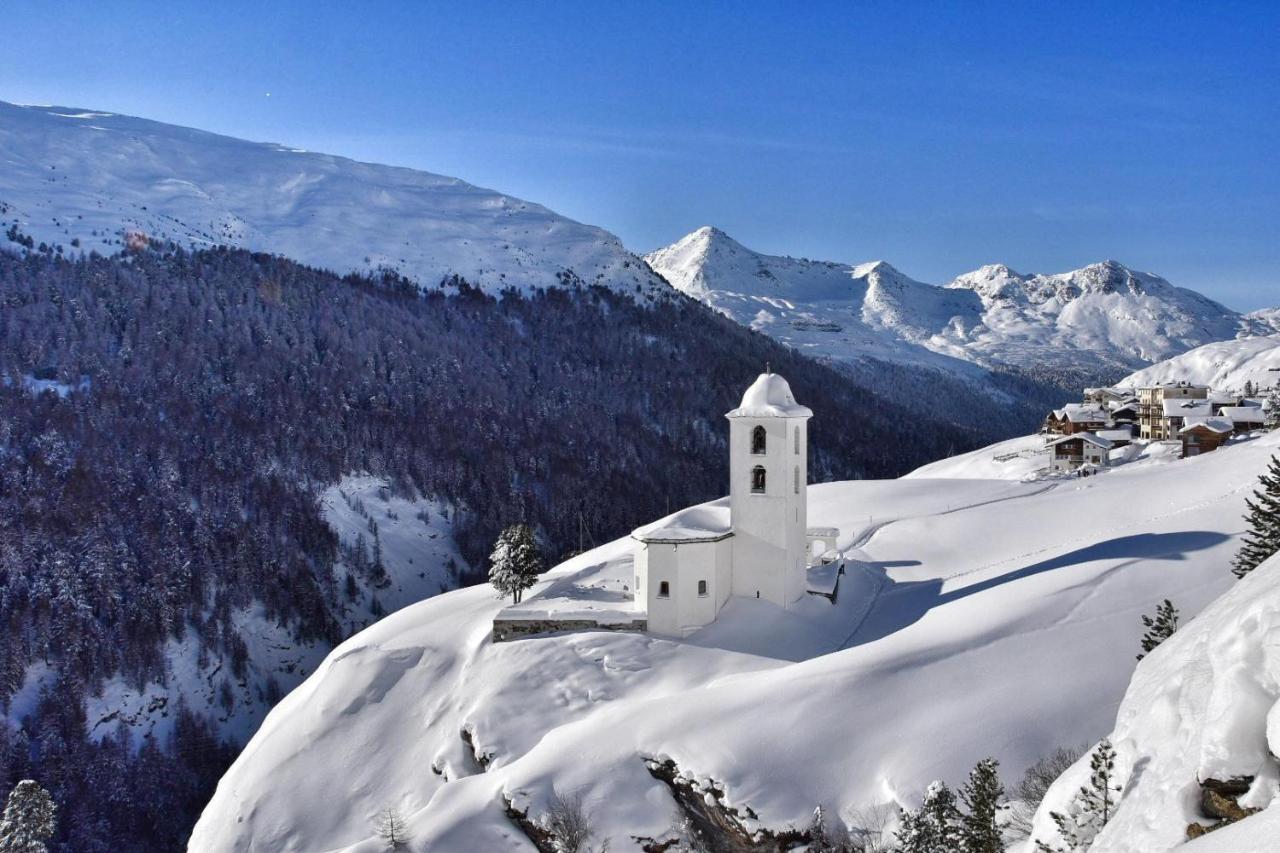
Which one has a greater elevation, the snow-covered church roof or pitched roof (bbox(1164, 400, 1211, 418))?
the snow-covered church roof

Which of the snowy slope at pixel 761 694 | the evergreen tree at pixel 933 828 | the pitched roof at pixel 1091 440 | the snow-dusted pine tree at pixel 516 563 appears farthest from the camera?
the pitched roof at pixel 1091 440

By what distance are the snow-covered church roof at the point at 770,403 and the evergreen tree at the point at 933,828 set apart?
2311 centimetres

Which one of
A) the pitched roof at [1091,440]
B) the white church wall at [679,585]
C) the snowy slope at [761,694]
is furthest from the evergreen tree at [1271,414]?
the white church wall at [679,585]

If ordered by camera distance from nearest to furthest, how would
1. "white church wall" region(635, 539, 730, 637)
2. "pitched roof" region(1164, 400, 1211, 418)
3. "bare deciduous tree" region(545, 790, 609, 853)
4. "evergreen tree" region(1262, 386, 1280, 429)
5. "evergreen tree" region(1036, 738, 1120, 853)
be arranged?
"evergreen tree" region(1036, 738, 1120, 853), "bare deciduous tree" region(545, 790, 609, 853), "white church wall" region(635, 539, 730, 637), "evergreen tree" region(1262, 386, 1280, 429), "pitched roof" region(1164, 400, 1211, 418)

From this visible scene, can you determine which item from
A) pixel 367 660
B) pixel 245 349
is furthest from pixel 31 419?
pixel 367 660

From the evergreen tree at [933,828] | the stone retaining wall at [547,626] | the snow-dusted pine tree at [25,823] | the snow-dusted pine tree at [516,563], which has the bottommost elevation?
A: the snow-dusted pine tree at [25,823]

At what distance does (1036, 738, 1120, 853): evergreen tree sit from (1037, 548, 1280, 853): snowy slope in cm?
25

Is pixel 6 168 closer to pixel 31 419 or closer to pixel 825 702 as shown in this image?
pixel 31 419

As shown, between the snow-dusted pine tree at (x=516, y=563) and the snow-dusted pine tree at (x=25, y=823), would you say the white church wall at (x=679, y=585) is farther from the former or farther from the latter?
the snow-dusted pine tree at (x=25, y=823)

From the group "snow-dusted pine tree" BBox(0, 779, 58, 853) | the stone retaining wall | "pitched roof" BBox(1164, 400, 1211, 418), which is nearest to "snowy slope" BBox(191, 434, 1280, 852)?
the stone retaining wall

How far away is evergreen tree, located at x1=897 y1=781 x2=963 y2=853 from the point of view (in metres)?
21.1

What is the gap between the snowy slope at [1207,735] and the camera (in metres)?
13.1

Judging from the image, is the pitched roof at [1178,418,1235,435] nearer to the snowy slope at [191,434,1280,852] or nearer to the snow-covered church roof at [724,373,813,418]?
the snowy slope at [191,434,1280,852]

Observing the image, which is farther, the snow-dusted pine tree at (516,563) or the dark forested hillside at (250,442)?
the dark forested hillside at (250,442)
